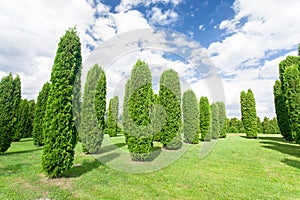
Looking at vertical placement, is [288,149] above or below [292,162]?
above

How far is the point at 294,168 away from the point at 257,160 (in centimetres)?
170

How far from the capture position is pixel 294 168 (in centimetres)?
766

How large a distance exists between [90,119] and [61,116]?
12.8 ft

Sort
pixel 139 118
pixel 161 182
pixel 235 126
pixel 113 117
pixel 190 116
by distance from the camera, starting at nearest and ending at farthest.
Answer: pixel 161 182
pixel 139 118
pixel 190 116
pixel 113 117
pixel 235 126

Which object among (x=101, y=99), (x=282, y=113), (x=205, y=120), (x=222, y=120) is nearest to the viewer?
(x=101, y=99)

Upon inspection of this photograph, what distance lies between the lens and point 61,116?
20.4 feet

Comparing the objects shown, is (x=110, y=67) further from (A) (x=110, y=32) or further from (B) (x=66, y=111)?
(B) (x=66, y=111)

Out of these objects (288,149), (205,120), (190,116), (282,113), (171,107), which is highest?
(282,113)

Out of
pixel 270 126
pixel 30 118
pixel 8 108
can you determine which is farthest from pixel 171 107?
pixel 270 126

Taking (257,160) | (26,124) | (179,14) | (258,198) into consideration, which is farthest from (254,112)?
(26,124)

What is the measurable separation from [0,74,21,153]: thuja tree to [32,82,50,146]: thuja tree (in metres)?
3.36

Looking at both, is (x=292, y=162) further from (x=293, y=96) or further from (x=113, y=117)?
(x=113, y=117)

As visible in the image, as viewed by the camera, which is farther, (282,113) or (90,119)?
(282,113)

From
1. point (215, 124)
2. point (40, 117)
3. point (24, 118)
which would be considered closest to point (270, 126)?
point (215, 124)
